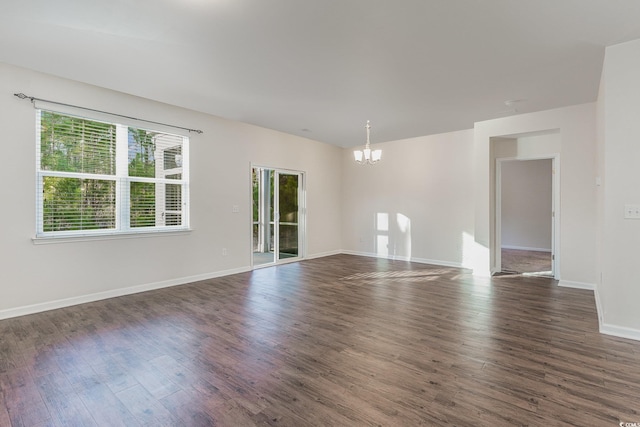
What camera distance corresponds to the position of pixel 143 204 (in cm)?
466

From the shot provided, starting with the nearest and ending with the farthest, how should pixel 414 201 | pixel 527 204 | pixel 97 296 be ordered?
pixel 97 296 → pixel 414 201 → pixel 527 204

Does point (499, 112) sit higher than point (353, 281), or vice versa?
point (499, 112)

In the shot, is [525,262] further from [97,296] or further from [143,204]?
[97,296]

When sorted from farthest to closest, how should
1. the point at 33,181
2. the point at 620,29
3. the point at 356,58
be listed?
the point at 33,181
the point at 356,58
the point at 620,29

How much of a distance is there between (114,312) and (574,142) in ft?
22.4

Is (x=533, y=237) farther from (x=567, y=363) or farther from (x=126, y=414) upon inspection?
(x=126, y=414)

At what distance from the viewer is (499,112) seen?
4.92 meters

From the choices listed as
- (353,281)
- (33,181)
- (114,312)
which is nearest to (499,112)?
(353,281)

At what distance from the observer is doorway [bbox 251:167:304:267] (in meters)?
6.70

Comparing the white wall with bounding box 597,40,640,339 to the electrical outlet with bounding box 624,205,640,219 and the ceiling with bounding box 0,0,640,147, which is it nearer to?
the electrical outlet with bounding box 624,205,640,219

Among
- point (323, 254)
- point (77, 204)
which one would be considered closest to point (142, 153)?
point (77, 204)

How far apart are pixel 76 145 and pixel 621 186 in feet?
20.5

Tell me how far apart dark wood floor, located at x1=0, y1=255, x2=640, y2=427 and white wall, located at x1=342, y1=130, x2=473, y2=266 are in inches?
93.8

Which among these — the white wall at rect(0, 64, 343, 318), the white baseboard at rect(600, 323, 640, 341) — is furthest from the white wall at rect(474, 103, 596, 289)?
the white wall at rect(0, 64, 343, 318)
